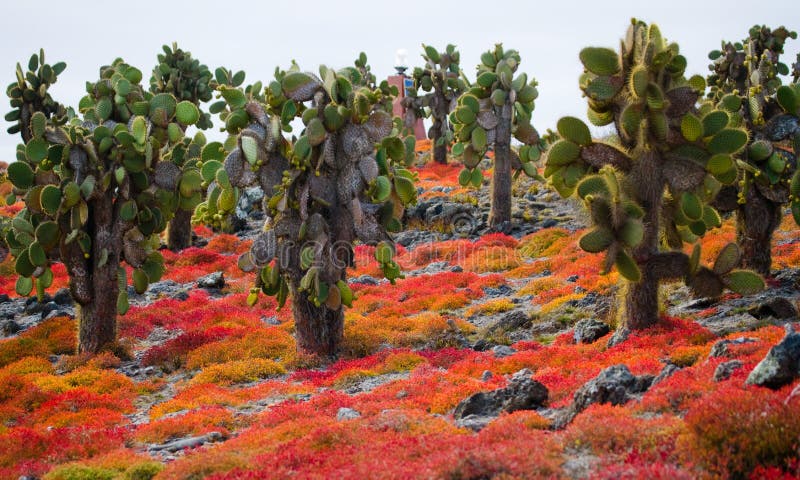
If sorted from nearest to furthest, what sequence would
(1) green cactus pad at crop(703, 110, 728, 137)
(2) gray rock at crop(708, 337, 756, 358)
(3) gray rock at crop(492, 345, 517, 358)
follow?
(2) gray rock at crop(708, 337, 756, 358), (1) green cactus pad at crop(703, 110, 728, 137), (3) gray rock at crop(492, 345, 517, 358)

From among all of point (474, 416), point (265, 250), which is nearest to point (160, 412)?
point (265, 250)

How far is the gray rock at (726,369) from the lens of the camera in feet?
30.0

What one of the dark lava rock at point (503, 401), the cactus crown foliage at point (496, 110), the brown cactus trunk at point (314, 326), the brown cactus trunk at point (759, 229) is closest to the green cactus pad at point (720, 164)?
the brown cactus trunk at point (759, 229)

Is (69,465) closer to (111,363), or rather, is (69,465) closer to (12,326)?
(111,363)

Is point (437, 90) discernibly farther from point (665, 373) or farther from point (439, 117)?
point (665, 373)

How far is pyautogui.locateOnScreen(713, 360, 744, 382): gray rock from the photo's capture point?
30.0 ft

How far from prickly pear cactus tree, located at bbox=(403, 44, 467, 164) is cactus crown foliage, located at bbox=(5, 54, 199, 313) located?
78.5 feet

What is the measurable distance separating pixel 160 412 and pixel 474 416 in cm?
539

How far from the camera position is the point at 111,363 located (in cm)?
1588

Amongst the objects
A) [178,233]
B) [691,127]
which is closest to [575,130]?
[691,127]

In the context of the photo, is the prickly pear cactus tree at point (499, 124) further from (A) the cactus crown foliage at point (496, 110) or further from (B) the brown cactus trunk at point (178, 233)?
(B) the brown cactus trunk at point (178, 233)

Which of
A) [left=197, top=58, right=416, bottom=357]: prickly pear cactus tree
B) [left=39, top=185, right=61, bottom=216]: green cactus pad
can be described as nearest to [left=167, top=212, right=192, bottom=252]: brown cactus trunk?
[left=39, top=185, right=61, bottom=216]: green cactus pad

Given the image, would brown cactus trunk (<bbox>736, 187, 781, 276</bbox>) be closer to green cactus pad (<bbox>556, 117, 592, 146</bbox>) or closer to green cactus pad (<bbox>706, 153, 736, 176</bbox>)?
green cactus pad (<bbox>706, 153, 736, 176</bbox>)

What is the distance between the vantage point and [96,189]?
1582 centimetres
